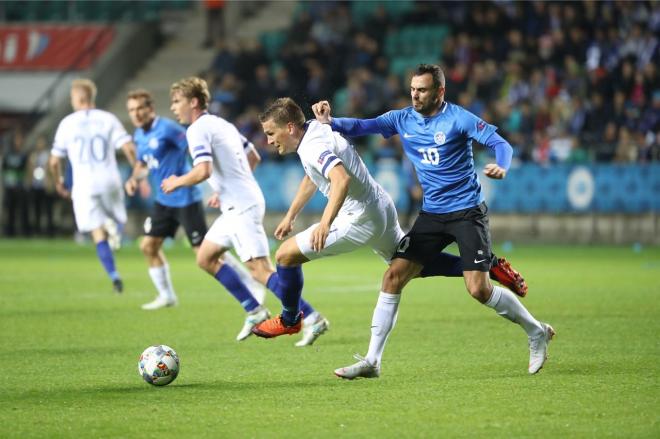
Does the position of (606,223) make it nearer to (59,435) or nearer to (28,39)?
(28,39)

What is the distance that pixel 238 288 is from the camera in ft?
32.6

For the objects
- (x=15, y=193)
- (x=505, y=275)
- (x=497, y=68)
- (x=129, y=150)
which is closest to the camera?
(x=505, y=275)

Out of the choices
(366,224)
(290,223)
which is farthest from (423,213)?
(290,223)

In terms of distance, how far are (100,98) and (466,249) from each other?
23.5m

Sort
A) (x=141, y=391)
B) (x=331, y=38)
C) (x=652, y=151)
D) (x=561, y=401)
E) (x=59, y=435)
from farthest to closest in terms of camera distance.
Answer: (x=331, y=38)
(x=652, y=151)
(x=141, y=391)
(x=561, y=401)
(x=59, y=435)

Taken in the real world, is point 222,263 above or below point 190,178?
below

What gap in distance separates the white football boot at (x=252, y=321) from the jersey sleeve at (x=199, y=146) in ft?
4.25

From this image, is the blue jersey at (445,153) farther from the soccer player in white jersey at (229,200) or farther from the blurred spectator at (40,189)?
the blurred spectator at (40,189)

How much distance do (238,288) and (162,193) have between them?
261 cm

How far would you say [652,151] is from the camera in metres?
22.0

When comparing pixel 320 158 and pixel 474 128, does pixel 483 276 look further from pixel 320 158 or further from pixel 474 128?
pixel 320 158

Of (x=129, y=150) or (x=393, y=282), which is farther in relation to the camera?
(x=129, y=150)

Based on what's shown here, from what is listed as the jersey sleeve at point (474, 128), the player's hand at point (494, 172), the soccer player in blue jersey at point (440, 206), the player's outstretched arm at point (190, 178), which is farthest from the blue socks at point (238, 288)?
the player's hand at point (494, 172)

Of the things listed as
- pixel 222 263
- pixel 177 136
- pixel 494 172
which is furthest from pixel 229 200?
pixel 494 172
